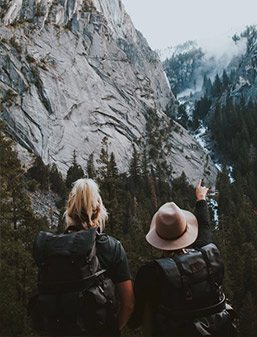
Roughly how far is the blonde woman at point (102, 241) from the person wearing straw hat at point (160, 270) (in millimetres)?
117

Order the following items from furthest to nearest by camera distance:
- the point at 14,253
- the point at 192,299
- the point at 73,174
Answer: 1. the point at 73,174
2. the point at 14,253
3. the point at 192,299

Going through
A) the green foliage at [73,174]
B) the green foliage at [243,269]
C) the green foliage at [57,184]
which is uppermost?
the green foliage at [73,174]

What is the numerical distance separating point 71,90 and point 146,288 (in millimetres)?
89334

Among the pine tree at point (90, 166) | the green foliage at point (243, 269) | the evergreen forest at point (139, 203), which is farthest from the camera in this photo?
the pine tree at point (90, 166)

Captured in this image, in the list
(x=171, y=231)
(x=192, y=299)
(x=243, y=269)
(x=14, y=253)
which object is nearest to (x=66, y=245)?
(x=171, y=231)

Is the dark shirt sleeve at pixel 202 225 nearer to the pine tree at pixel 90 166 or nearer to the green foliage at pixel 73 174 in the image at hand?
the green foliage at pixel 73 174

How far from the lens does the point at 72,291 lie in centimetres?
330

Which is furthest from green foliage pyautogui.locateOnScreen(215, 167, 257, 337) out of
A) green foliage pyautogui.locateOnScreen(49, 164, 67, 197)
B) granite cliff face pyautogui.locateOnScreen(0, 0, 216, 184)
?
granite cliff face pyautogui.locateOnScreen(0, 0, 216, 184)

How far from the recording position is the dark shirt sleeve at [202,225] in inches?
157

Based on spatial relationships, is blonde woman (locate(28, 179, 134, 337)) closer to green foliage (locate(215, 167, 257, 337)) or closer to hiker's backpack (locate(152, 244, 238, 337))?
hiker's backpack (locate(152, 244, 238, 337))

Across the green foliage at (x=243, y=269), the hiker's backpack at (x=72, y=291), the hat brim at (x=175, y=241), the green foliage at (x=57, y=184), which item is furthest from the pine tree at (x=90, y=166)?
the hiker's backpack at (x=72, y=291)

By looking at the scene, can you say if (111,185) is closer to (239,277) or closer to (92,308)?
(92,308)

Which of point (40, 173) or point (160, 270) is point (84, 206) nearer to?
point (160, 270)

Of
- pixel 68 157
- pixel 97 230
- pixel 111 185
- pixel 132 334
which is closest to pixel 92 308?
pixel 97 230
